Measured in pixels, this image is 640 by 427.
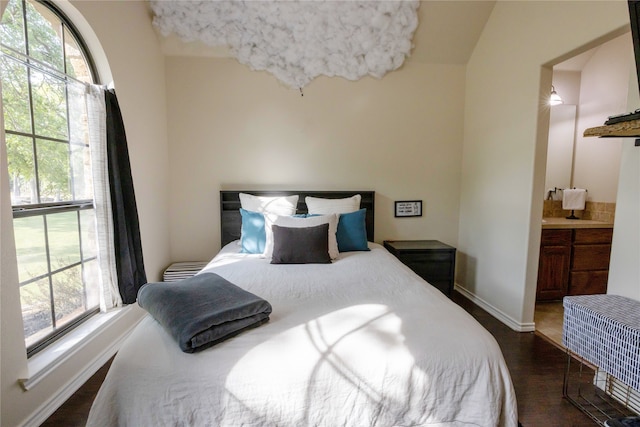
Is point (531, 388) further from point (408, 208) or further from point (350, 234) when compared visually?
point (408, 208)

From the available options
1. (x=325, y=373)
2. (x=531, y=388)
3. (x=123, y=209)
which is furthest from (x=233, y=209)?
(x=531, y=388)

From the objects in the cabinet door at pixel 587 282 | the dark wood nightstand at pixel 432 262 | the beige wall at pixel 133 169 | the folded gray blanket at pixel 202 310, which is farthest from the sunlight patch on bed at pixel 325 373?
the cabinet door at pixel 587 282

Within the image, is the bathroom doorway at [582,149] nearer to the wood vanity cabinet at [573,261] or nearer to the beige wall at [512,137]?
the wood vanity cabinet at [573,261]

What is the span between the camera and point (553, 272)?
3.17 meters

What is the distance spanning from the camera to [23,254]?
174cm

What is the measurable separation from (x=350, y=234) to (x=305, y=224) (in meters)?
0.49

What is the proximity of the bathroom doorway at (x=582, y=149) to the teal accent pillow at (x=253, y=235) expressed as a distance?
101 inches

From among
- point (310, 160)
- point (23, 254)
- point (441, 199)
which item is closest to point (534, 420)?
point (441, 199)

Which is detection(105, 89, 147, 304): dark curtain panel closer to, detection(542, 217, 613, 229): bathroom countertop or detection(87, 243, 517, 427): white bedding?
detection(87, 243, 517, 427): white bedding

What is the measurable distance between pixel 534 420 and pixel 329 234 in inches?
68.3

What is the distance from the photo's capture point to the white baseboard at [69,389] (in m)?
1.67

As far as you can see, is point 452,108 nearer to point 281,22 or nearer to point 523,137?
point 523,137

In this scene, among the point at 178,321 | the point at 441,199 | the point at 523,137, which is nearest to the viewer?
the point at 178,321

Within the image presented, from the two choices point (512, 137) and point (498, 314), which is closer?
point (512, 137)
